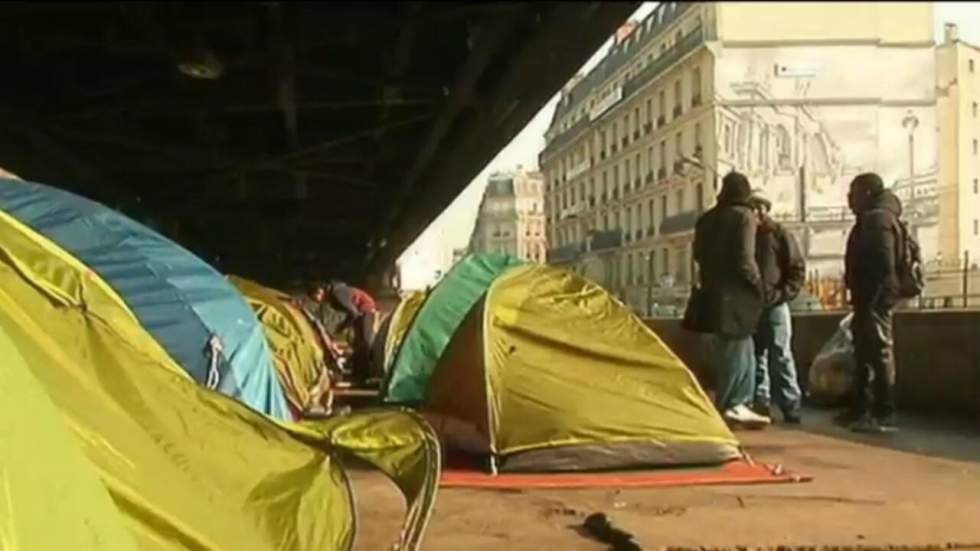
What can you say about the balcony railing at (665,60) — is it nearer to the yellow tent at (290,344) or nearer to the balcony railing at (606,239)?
the yellow tent at (290,344)

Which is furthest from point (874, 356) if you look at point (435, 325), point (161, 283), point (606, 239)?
point (606, 239)

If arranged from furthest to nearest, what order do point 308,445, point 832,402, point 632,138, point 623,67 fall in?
point 832,402
point 632,138
point 623,67
point 308,445

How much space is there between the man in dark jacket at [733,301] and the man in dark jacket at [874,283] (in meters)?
0.64

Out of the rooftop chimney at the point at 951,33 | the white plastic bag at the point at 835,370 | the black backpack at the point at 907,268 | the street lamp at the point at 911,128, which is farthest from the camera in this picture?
the white plastic bag at the point at 835,370

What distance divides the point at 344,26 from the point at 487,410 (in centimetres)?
751

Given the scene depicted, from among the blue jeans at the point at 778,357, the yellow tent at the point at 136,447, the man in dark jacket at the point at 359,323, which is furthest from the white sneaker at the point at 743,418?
the man in dark jacket at the point at 359,323

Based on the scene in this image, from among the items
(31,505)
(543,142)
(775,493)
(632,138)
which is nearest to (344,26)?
(543,142)

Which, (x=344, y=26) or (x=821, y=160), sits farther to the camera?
(x=344, y=26)

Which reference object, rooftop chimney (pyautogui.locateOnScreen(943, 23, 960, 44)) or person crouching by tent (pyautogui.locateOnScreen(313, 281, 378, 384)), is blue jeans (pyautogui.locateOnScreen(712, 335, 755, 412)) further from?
person crouching by tent (pyautogui.locateOnScreen(313, 281, 378, 384))

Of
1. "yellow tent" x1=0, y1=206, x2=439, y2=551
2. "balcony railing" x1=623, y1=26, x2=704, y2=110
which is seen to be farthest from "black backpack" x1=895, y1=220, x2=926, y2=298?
"yellow tent" x1=0, y1=206, x2=439, y2=551

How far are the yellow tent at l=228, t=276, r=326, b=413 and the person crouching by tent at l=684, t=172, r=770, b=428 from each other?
9.43 feet

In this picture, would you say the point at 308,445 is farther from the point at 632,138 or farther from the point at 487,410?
the point at 632,138

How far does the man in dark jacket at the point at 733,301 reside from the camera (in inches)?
332

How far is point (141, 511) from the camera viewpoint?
3184mm
